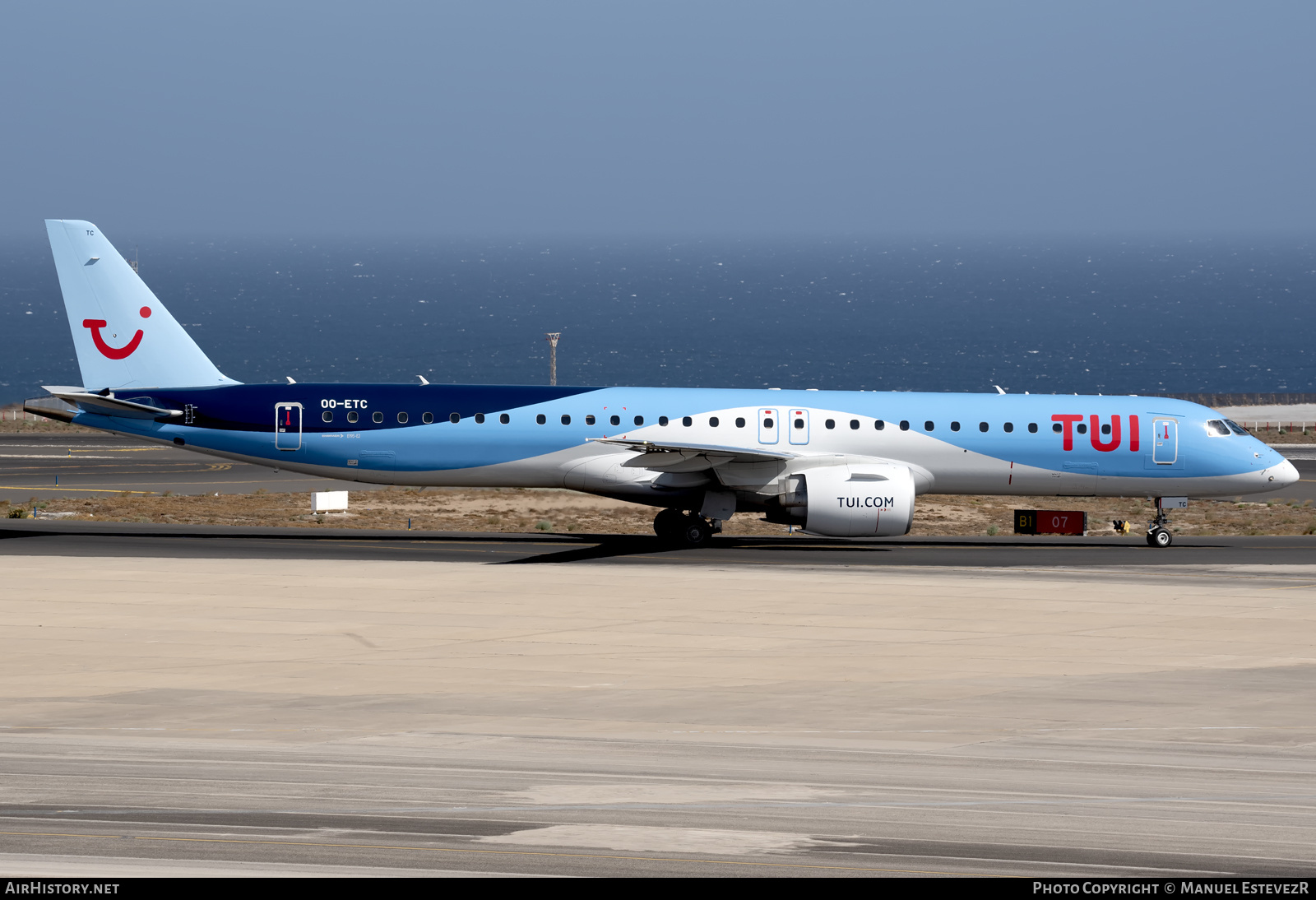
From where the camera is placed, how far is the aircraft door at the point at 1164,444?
140ft

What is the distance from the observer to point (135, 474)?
2441 inches

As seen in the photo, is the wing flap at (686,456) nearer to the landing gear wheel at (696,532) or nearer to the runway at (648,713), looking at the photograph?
the landing gear wheel at (696,532)

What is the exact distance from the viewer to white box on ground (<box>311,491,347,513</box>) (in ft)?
166

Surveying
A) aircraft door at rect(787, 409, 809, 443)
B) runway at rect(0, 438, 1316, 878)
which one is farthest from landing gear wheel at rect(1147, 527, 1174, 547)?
aircraft door at rect(787, 409, 809, 443)

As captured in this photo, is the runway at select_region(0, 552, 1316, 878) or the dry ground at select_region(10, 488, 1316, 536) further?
the dry ground at select_region(10, 488, 1316, 536)

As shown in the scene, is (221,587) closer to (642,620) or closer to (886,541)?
(642,620)

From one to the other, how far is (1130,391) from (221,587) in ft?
420

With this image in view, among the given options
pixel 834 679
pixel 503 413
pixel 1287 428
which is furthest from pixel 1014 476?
pixel 1287 428

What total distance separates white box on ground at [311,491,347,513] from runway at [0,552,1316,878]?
45.6 ft

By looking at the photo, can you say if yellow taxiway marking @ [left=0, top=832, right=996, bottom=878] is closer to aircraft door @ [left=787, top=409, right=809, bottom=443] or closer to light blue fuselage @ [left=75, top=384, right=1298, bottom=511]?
light blue fuselage @ [left=75, top=384, right=1298, bottom=511]

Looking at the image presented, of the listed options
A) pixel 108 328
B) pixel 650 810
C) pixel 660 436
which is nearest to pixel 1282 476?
pixel 660 436

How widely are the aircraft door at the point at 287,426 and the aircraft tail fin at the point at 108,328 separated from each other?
6.10 feet

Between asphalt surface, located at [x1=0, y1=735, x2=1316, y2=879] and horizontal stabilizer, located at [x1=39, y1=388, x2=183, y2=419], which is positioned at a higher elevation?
horizontal stabilizer, located at [x1=39, y1=388, x2=183, y2=419]

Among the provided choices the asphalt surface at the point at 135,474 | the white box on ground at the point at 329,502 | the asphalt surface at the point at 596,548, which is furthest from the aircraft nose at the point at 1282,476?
the white box on ground at the point at 329,502
